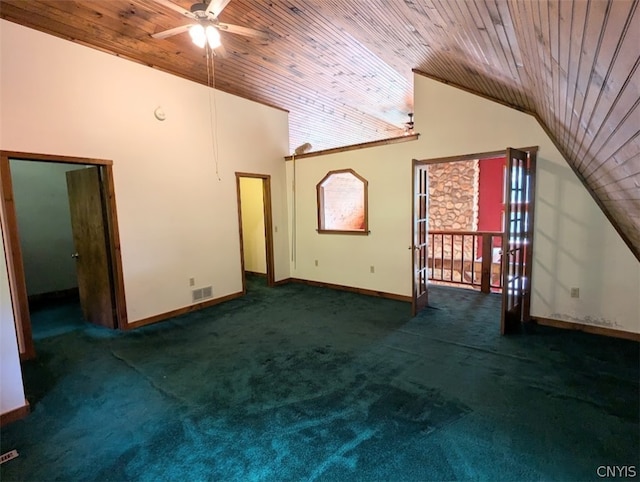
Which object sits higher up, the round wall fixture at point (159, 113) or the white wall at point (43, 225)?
the round wall fixture at point (159, 113)

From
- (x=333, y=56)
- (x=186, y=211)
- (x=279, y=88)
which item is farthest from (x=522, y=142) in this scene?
(x=186, y=211)

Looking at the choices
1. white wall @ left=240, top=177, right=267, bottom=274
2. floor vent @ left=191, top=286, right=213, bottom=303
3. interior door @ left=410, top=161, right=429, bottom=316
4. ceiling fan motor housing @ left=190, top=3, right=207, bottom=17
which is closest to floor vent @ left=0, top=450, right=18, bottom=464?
floor vent @ left=191, top=286, right=213, bottom=303

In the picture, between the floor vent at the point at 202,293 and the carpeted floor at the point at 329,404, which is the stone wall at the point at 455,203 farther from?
the floor vent at the point at 202,293

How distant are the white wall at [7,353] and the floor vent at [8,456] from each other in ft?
1.31

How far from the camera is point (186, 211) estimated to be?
4348 mm

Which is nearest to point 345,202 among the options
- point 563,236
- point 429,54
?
point 429,54

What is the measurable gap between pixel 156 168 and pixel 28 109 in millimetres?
1275

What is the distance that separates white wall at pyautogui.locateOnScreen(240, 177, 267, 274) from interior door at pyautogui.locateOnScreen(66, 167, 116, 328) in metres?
2.83

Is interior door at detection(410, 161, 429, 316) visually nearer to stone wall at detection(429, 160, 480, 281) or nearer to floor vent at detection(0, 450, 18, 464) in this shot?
stone wall at detection(429, 160, 480, 281)

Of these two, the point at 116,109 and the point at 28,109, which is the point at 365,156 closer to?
the point at 116,109

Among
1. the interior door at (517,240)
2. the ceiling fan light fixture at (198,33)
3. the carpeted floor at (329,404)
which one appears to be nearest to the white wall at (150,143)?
the carpeted floor at (329,404)

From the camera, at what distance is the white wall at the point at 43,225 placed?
4.87 meters

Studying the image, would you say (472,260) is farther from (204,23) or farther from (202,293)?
(204,23)

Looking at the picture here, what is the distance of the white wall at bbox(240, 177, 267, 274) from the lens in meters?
6.55
